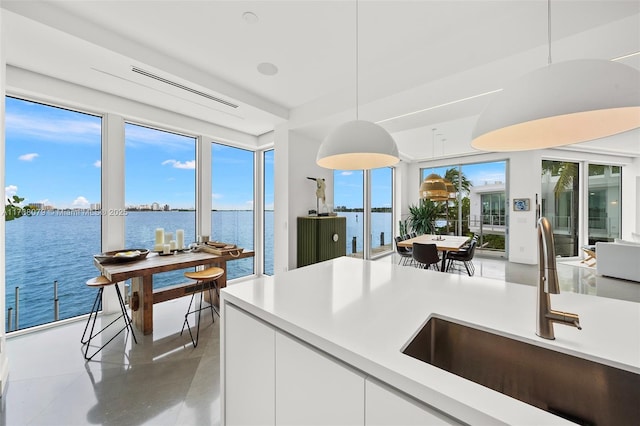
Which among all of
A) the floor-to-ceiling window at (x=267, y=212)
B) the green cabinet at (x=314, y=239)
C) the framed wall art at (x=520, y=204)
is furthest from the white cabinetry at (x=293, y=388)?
the framed wall art at (x=520, y=204)

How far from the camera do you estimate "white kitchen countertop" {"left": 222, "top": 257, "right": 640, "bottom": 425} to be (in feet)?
2.03

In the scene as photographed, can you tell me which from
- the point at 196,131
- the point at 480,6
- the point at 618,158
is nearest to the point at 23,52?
the point at 196,131

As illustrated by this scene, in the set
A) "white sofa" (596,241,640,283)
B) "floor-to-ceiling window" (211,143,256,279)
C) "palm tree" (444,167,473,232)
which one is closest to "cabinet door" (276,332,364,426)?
"floor-to-ceiling window" (211,143,256,279)

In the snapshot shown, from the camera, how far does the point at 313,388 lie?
35.9 inches

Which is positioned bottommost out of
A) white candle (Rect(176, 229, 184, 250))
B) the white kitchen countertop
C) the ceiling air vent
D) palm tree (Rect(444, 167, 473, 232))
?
the white kitchen countertop

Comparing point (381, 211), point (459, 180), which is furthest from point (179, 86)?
point (459, 180)

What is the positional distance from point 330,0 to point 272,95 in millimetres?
1758

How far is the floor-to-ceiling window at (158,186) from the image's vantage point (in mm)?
3457

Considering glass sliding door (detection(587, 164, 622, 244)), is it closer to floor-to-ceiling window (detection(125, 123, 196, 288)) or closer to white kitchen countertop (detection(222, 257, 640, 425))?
white kitchen countertop (detection(222, 257, 640, 425))

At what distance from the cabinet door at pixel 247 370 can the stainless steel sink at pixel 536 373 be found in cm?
62

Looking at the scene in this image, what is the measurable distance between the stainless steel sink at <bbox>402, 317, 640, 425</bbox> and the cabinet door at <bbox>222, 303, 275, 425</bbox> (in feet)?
2.02

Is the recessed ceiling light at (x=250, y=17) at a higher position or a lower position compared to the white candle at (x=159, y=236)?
higher

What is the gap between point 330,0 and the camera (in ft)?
6.52

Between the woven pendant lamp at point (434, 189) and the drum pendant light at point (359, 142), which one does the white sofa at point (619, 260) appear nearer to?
the woven pendant lamp at point (434, 189)
